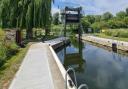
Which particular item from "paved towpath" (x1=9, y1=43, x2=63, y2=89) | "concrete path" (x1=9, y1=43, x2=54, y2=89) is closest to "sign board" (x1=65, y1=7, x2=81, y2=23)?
"concrete path" (x1=9, y1=43, x2=54, y2=89)

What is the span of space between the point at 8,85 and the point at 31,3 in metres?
30.1

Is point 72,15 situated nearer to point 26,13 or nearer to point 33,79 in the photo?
point 26,13

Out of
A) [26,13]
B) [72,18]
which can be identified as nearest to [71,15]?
[72,18]

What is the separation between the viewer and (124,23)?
318ft

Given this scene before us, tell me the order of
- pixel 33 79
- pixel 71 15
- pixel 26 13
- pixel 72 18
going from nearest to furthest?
pixel 33 79, pixel 26 13, pixel 72 18, pixel 71 15

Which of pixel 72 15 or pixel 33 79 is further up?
pixel 72 15

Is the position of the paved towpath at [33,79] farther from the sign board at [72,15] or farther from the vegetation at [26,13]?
the sign board at [72,15]

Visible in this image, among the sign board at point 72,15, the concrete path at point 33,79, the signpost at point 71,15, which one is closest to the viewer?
the concrete path at point 33,79

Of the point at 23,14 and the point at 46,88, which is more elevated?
the point at 23,14

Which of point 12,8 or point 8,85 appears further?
point 12,8

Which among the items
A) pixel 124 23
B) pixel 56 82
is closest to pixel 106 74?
pixel 56 82

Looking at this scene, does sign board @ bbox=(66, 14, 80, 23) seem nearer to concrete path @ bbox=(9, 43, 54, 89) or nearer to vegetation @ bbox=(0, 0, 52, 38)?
vegetation @ bbox=(0, 0, 52, 38)

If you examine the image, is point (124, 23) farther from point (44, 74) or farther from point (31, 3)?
point (44, 74)

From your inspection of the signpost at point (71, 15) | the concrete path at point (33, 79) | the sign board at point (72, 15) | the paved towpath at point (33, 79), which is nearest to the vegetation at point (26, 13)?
the signpost at point (71, 15)
